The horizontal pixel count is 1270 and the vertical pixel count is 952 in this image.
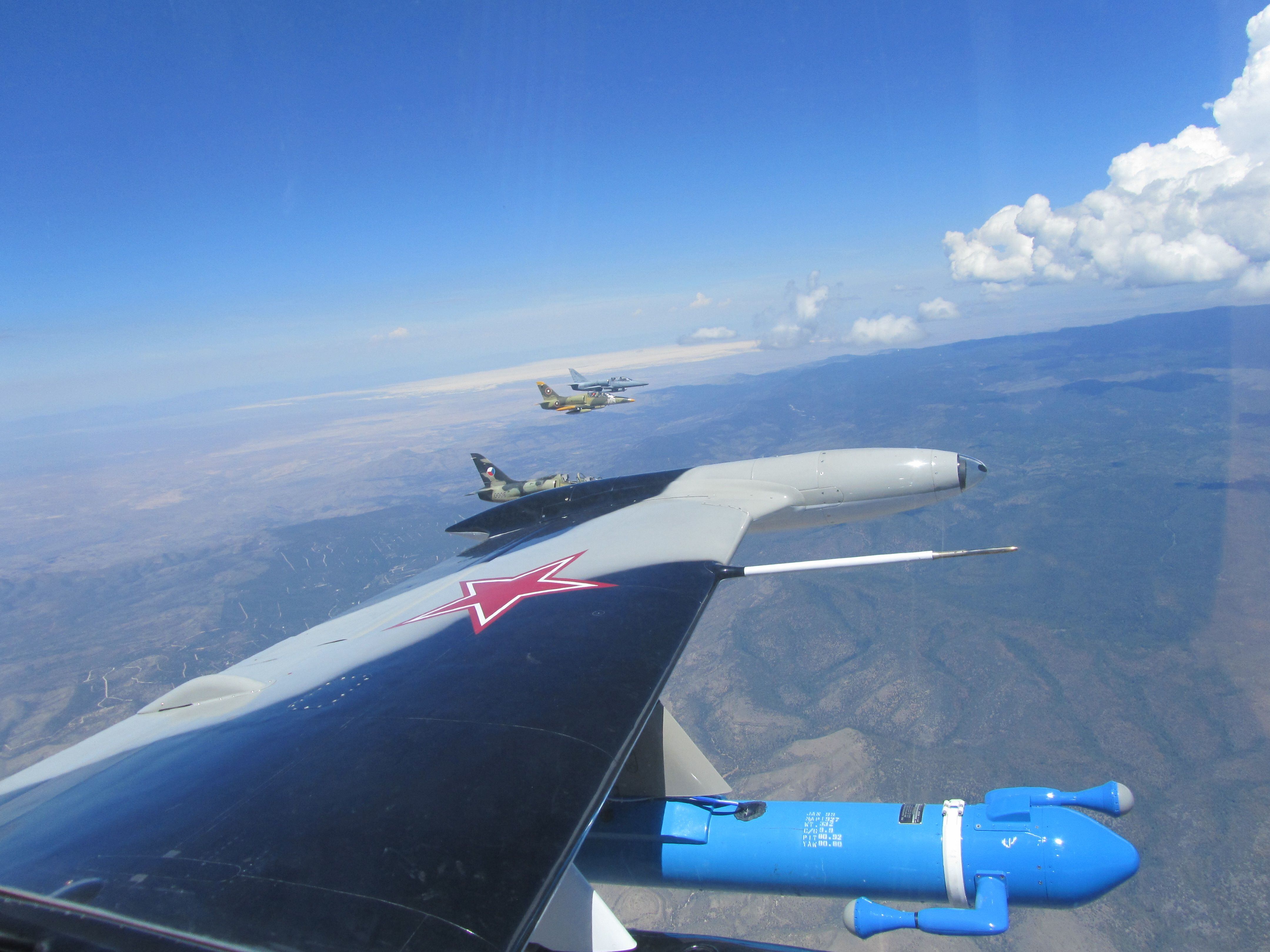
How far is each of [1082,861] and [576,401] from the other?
1636 inches

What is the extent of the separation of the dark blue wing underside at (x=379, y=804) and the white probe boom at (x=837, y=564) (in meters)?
2.08

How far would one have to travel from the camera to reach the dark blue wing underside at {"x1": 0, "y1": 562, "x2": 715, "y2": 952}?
243cm

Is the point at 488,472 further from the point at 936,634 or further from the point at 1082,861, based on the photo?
the point at 936,634

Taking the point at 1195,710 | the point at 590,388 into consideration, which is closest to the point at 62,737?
the point at 590,388

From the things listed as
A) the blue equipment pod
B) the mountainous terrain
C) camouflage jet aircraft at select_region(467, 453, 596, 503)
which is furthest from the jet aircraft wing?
the mountainous terrain

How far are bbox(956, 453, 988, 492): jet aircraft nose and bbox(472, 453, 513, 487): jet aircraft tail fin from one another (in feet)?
48.7

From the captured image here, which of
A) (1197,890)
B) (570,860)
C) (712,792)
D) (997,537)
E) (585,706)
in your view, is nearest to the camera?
(570,860)

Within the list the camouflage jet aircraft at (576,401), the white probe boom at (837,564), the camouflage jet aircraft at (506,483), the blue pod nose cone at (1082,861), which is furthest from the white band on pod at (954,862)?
the camouflage jet aircraft at (576,401)

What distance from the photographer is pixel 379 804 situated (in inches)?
130

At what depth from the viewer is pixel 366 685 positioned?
5414 mm

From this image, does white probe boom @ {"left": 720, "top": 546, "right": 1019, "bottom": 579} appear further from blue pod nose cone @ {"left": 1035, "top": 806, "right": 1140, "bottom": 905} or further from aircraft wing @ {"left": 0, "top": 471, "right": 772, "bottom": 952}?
blue pod nose cone @ {"left": 1035, "top": 806, "right": 1140, "bottom": 905}

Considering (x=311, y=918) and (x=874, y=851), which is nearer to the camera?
(x=311, y=918)

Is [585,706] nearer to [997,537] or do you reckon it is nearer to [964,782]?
[964,782]

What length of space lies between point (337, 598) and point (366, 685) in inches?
4657
